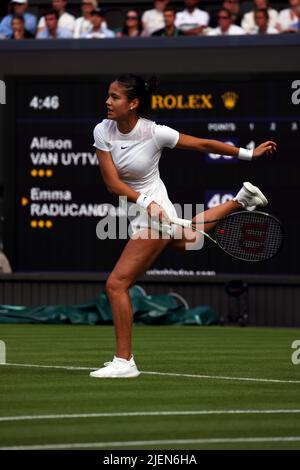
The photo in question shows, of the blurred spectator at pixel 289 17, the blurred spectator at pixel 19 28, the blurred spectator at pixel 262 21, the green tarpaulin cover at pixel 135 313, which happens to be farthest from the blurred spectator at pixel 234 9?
the green tarpaulin cover at pixel 135 313

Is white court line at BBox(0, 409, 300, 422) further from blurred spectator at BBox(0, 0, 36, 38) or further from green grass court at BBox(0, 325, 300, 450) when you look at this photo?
blurred spectator at BBox(0, 0, 36, 38)

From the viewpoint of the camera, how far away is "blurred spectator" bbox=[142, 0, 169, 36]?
20.4m

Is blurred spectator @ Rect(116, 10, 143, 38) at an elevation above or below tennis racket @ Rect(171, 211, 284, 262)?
above

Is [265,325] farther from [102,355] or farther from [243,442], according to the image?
[243,442]

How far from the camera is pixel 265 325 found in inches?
757

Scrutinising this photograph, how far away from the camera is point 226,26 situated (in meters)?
19.6

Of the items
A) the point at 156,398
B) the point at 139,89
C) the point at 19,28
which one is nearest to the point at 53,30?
the point at 19,28

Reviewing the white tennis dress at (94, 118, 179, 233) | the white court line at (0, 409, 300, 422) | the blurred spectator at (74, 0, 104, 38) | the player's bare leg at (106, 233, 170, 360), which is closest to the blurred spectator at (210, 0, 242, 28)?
the blurred spectator at (74, 0, 104, 38)

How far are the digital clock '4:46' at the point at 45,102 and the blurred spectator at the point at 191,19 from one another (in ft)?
7.15

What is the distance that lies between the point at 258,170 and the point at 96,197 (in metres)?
2.43

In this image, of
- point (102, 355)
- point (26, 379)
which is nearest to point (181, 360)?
point (102, 355)

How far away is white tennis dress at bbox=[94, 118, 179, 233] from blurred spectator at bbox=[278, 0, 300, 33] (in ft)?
30.9

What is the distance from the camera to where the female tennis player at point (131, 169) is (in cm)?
1034
